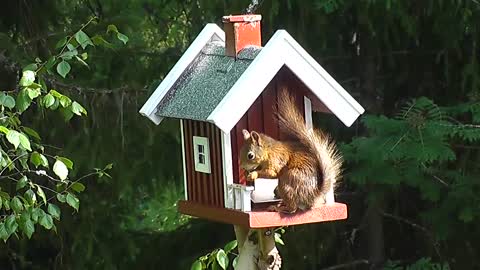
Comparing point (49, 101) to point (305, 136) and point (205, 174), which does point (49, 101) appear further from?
point (305, 136)

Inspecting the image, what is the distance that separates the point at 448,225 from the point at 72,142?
152 cm

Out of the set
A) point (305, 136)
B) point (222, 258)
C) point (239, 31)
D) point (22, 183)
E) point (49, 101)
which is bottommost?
point (222, 258)

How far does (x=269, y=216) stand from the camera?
8.45ft

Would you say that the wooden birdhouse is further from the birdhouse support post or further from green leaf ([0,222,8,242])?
green leaf ([0,222,8,242])

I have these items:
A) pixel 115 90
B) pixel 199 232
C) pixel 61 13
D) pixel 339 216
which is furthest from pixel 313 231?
pixel 339 216

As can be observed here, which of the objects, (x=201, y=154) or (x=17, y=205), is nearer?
(x=201, y=154)

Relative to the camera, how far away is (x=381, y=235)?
4.89 m

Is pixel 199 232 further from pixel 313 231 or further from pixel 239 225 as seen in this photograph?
pixel 239 225

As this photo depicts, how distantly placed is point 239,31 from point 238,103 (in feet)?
0.76

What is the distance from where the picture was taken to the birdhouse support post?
274 cm

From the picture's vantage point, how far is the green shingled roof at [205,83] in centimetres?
265

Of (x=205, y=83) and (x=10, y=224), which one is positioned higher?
(x=205, y=83)

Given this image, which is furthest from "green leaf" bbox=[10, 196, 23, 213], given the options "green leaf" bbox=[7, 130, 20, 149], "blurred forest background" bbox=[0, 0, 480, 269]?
"blurred forest background" bbox=[0, 0, 480, 269]

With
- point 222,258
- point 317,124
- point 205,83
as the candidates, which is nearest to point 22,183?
point 222,258
